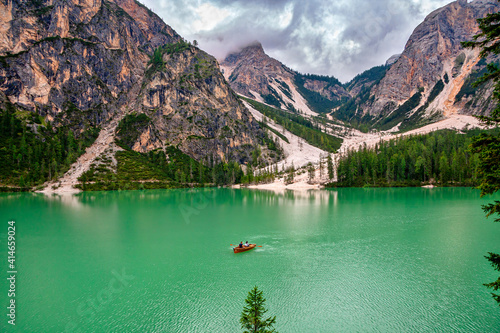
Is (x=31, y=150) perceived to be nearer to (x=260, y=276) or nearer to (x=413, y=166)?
(x=260, y=276)

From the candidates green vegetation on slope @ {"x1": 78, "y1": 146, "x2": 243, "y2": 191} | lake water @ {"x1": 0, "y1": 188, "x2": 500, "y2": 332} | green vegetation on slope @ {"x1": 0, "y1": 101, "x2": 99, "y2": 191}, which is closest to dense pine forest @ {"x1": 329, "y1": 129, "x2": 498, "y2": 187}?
green vegetation on slope @ {"x1": 78, "y1": 146, "x2": 243, "y2": 191}

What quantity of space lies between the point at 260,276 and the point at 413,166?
13534 cm

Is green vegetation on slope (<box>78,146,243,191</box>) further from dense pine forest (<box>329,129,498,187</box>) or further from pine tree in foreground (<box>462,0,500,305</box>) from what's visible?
pine tree in foreground (<box>462,0,500,305</box>)

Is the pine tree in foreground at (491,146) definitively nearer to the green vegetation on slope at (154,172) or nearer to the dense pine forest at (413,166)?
the dense pine forest at (413,166)

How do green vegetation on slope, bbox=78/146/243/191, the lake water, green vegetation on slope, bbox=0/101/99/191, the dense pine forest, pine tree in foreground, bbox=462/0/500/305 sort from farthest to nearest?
green vegetation on slope, bbox=78/146/243/191 < green vegetation on slope, bbox=0/101/99/191 < the dense pine forest < the lake water < pine tree in foreground, bbox=462/0/500/305

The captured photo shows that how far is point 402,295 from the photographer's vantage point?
23.9 meters

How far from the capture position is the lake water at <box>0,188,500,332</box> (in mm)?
20609

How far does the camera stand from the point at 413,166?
5276 inches

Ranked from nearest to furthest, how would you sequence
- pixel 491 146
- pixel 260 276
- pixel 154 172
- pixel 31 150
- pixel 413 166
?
1. pixel 491 146
2. pixel 260 276
3. pixel 413 166
4. pixel 31 150
5. pixel 154 172

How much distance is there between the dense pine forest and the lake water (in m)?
85.1

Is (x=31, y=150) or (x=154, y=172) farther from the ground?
(x=31, y=150)

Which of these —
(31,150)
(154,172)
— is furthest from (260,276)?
(31,150)

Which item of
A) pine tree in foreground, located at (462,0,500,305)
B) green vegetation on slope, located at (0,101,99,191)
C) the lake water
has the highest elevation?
green vegetation on slope, located at (0,101,99,191)

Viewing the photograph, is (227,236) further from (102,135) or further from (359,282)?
(102,135)
